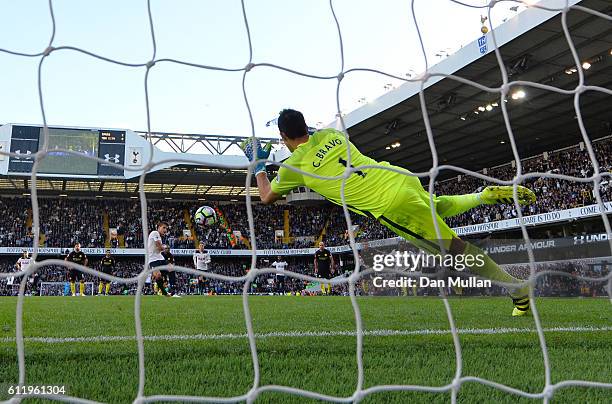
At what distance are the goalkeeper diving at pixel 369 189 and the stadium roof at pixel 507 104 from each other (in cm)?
893

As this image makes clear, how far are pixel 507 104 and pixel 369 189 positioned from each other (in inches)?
571

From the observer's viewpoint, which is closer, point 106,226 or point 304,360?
point 304,360

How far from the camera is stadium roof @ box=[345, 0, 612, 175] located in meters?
12.8

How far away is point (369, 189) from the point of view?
3980mm

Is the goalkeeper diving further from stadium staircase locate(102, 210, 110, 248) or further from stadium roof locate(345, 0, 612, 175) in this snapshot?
stadium staircase locate(102, 210, 110, 248)

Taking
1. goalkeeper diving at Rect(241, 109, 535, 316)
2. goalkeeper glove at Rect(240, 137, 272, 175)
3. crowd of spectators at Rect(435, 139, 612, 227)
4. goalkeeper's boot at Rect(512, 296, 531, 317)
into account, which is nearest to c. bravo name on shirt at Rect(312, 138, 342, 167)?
goalkeeper diving at Rect(241, 109, 535, 316)

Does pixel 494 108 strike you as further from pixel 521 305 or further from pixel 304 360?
pixel 304 360

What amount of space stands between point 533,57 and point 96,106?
1332cm

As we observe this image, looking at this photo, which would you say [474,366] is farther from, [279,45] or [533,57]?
[533,57]

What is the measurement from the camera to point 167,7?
2.69 meters

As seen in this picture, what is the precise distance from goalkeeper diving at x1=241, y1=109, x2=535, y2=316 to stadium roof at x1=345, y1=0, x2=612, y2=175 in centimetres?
893

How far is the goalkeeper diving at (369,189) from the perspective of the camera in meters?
3.71

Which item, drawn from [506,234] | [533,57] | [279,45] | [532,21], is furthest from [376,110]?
[279,45]

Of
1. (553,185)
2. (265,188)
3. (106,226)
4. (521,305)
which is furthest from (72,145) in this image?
(265,188)
